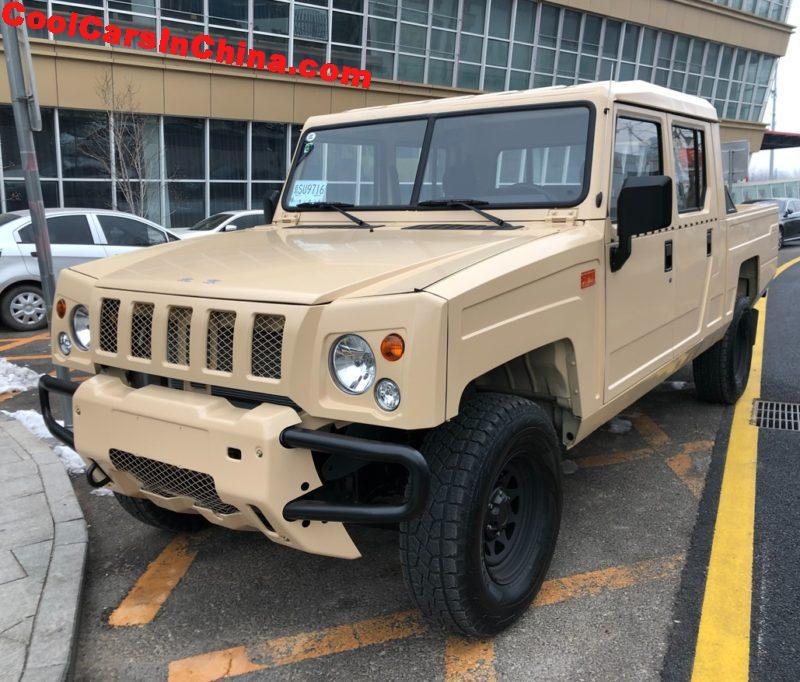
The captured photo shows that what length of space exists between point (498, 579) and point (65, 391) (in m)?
1.99

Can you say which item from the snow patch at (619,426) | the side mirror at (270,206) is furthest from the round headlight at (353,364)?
the snow patch at (619,426)

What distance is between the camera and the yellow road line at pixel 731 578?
2699 millimetres

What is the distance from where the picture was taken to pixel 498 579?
9.50ft

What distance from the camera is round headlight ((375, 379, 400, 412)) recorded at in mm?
2297

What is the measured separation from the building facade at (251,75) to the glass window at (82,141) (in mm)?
25

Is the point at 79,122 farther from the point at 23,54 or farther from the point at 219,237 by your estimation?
the point at 219,237

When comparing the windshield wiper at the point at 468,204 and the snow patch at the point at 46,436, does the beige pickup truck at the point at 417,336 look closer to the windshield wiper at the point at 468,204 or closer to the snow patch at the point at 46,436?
the windshield wiper at the point at 468,204

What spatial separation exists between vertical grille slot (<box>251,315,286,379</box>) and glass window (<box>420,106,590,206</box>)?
1550mm

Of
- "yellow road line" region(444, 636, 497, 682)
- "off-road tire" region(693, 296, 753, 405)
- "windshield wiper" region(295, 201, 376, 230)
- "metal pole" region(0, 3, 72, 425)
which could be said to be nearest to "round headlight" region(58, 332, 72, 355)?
"metal pole" region(0, 3, 72, 425)

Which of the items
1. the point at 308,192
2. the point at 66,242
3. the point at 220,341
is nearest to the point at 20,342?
the point at 66,242

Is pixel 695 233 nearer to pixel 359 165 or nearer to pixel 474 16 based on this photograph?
pixel 359 165

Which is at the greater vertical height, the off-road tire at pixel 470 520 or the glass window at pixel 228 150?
the glass window at pixel 228 150

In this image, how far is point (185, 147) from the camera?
18391 mm

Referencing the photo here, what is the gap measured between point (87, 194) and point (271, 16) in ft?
21.5
